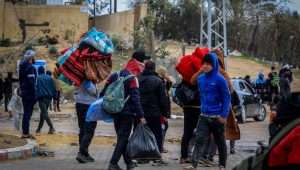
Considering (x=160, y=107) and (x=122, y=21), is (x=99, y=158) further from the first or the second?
(x=122, y=21)

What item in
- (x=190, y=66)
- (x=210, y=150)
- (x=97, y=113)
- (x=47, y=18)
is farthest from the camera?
(x=47, y=18)

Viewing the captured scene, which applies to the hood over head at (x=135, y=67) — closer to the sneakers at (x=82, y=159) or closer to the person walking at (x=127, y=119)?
the person walking at (x=127, y=119)

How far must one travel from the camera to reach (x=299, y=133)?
4.38m

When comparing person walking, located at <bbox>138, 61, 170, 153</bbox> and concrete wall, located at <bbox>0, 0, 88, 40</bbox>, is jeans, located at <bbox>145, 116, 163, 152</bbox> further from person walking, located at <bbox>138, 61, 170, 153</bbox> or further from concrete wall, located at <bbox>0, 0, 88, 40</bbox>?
concrete wall, located at <bbox>0, 0, 88, 40</bbox>

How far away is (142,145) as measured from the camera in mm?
11219

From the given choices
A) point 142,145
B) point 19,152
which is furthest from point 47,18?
point 142,145

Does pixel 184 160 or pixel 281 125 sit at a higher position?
pixel 281 125

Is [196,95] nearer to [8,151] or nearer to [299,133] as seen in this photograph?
[8,151]

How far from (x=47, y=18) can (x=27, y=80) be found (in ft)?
123

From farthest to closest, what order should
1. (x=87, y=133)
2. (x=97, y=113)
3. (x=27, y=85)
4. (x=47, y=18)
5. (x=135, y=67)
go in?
(x=47, y=18) → (x=27, y=85) → (x=87, y=133) → (x=135, y=67) → (x=97, y=113)

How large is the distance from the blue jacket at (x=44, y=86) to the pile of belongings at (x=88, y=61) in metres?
4.47

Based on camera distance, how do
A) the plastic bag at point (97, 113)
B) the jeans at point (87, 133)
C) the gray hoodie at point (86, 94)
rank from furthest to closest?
the gray hoodie at point (86, 94), the jeans at point (87, 133), the plastic bag at point (97, 113)

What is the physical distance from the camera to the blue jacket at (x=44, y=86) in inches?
681

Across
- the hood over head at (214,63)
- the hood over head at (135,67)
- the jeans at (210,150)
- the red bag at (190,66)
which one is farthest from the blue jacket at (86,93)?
the hood over head at (214,63)
